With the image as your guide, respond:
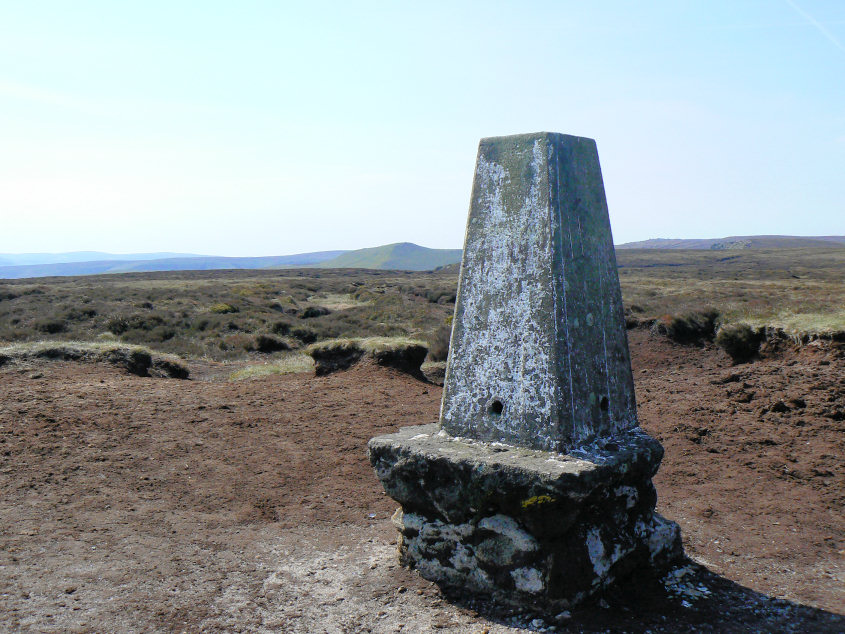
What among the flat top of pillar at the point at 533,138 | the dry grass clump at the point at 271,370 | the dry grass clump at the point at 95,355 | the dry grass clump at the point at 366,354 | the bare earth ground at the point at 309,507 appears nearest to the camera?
the bare earth ground at the point at 309,507

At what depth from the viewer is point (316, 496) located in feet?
19.1

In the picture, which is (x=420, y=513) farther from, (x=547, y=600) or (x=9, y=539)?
(x=9, y=539)

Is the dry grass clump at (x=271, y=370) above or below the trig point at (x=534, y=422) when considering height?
below

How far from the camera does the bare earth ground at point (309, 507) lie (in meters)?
3.66

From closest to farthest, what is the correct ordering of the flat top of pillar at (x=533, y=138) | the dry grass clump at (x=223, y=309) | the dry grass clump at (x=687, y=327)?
the flat top of pillar at (x=533, y=138), the dry grass clump at (x=687, y=327), the dry grass clump at (x=223, y=309)

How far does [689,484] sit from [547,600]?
2979mm

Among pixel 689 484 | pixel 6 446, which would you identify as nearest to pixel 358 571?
pixel 689 484

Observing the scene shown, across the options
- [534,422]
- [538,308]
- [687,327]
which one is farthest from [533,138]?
[687,327]

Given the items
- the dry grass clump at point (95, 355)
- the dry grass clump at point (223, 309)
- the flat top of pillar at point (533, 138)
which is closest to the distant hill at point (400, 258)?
the dry grass clump at point (223, 309)

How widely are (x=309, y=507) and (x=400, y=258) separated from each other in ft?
578

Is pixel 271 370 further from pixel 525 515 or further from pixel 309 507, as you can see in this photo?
pixel 525 515

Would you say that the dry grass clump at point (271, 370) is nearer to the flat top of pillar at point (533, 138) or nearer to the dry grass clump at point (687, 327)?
the dry grass clump at point (687, 327)

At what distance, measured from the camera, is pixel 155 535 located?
489 centimetres

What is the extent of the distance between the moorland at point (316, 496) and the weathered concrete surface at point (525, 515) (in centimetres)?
16
